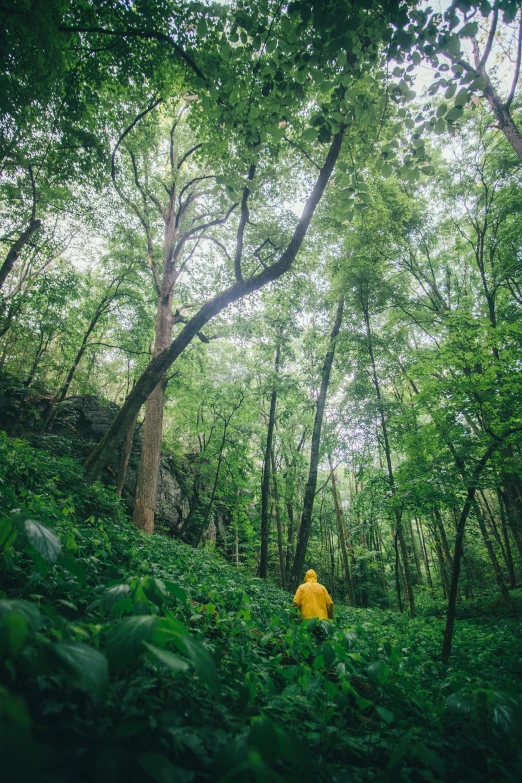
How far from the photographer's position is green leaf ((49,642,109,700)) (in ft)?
2.64

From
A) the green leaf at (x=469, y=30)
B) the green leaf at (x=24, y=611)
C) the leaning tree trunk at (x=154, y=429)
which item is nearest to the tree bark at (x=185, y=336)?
the green leaf at (x=469, y=30)

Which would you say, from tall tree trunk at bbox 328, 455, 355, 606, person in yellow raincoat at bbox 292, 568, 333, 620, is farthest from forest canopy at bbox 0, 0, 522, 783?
tall tree trunk at bbox 328, 455, 355, 606

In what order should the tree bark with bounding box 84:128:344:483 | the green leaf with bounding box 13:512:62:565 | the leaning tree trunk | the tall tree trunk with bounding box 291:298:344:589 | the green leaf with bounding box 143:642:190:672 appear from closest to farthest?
the green leaf with bounding box 143:642:190:672 < the green leaf with bounding box 13:512:62:565 < the tree bark with bounding box 84:128:344:483 < the leaning tree trunk < the tall tree trunk with bounding box 291:298:344:589

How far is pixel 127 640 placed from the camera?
37.7 inches

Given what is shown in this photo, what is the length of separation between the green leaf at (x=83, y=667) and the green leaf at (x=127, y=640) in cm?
9

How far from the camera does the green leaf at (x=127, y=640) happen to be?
36.7 inches

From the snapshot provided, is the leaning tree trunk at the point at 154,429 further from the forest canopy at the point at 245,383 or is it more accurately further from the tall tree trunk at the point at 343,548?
the tall tree trunk at the point at 343,548

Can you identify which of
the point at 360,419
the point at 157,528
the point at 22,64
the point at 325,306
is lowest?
the point at 157,528

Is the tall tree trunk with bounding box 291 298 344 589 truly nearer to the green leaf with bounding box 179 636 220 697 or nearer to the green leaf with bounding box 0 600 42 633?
the green leaf with bounding box 179 636 220 697

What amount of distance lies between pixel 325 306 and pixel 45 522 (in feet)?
43.5

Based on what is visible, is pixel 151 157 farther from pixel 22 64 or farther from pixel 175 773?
pixel 175 773

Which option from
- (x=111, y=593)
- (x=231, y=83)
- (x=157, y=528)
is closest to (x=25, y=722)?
(x=111, y=593)

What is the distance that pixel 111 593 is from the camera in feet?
4.63

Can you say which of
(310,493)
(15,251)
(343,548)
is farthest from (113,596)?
(343,548)
